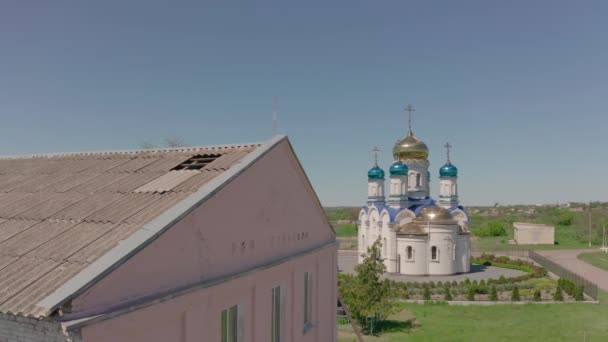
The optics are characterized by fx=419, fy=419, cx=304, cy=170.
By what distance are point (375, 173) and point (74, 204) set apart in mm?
35288

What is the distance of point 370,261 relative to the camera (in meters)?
20.9

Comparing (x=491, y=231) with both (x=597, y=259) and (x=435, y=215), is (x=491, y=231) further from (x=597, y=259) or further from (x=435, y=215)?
(x=435, y=215)

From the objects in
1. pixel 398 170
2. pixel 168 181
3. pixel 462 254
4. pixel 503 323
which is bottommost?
pixel 503 323

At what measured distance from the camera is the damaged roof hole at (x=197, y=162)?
7.04 metres

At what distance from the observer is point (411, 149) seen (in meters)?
38.2

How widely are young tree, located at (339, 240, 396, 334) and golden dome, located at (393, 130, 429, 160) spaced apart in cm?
1920

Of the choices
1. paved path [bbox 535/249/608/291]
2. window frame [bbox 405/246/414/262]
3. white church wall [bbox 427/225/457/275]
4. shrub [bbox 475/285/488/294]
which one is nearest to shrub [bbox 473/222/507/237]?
paved path [bbox 535/249/608/291]

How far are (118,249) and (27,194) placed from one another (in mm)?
3379

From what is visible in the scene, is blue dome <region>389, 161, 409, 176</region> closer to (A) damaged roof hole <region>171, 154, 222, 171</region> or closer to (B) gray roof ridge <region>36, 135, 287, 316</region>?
(A) damaged roof hole <region>171, 154, 222, 171</region>

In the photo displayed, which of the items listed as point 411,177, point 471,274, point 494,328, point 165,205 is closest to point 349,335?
point 494,328

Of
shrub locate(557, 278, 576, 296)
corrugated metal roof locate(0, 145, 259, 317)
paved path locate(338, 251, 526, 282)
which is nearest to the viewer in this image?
corrugated metal roof locate(0, 145, 259, 317)

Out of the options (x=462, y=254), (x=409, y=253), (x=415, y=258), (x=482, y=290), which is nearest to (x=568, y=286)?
(x=482, y=290)

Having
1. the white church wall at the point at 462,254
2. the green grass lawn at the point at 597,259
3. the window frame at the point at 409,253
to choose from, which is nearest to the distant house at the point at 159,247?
the window frame at the point at 409,253

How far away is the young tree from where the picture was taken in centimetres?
1992
